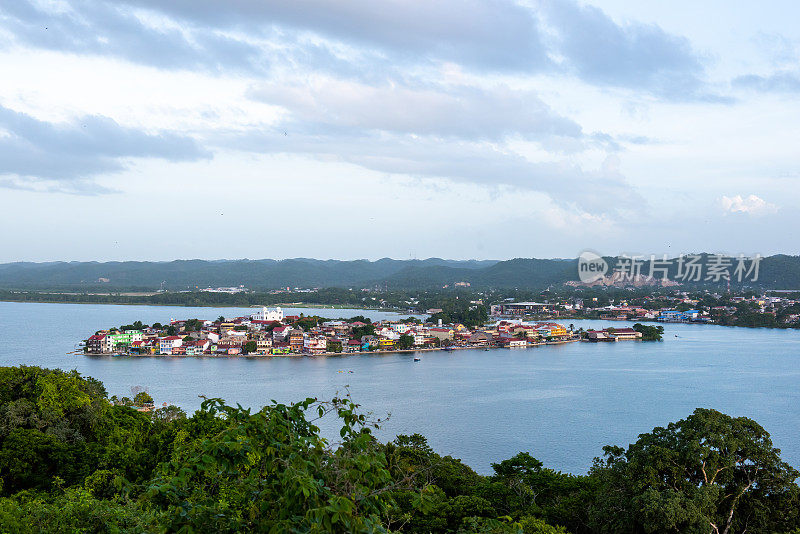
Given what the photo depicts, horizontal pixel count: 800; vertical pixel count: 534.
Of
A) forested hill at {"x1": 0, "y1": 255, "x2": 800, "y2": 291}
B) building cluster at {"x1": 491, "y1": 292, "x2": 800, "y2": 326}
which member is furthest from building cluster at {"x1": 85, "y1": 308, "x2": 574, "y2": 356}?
forested hill at {"x1": 0, "y1": 255, "x2": 800, "y2": 291}

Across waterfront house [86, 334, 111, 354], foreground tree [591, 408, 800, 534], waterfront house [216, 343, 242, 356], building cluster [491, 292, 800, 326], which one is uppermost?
foreground tree [591, 408, 800, 534]

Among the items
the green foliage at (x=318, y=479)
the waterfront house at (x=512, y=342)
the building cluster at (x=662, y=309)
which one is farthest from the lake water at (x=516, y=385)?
the building cluster at (x=662, y=309)

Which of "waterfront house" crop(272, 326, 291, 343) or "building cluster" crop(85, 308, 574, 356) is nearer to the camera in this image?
"building cluster" crop(85, 308, 574, 356)

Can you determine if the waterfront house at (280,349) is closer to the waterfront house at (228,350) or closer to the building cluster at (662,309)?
the waterfront house at (228,350)

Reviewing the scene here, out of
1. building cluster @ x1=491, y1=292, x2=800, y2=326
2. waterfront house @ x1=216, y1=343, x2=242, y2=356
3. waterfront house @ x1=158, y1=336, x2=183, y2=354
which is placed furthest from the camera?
building cluster @ x1=491, y1=292, x2=800, y2=326

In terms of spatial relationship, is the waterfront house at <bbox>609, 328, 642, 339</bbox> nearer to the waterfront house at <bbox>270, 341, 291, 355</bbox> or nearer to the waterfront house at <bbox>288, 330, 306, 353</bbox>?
the waterfront house at <bbox>288, 330, 306, 353</bbox>

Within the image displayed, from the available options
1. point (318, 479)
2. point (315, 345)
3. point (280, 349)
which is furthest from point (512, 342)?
point (318, 479)

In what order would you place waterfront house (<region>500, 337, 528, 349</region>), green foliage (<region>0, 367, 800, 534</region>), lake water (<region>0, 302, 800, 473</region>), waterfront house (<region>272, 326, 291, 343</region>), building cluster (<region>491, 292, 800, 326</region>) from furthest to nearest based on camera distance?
building cluster (<region>491, 292, 800, 326</region>) < waterfront house (<region>500, 337, 528, 349</region>) < waterfront house (<region>272, 326, 291, 343</region>) < lake water (<region>0, 302, 800, 473</region>) < green foliage (<region>0, 367, 800, 534</region>)

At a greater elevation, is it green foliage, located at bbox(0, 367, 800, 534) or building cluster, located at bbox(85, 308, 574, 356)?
green foliage, located at bbox(0, 367, 800, 534)
